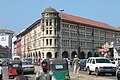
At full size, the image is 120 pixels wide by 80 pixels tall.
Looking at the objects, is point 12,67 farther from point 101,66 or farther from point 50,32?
point 50,32

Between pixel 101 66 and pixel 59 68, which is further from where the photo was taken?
pixel 101 66

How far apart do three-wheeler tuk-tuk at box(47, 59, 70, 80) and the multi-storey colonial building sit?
89670 millimetres

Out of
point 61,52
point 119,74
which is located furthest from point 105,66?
point 61,52

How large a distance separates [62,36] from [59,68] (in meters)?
99.6

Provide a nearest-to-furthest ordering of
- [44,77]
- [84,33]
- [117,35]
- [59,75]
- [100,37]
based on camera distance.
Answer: [44,77] < [59,75] < [84,33] < [100,37] < [117,35]

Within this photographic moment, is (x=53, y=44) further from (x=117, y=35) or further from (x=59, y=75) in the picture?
(x=59, y=75)

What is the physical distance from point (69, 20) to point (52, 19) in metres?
7.84

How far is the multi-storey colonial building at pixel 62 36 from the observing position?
379 feet

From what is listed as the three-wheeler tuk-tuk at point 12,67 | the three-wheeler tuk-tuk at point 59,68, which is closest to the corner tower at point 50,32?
the three-wheeler tuk-tuk at point 12,67

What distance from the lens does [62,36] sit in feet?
385

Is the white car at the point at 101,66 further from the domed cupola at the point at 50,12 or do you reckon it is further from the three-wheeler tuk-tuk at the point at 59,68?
the domed cupola at the point at 50,12

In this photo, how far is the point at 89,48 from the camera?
13312 cm

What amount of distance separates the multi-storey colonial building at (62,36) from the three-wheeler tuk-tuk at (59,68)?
89.7m

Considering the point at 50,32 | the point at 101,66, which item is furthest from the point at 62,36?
the point at 101,66
